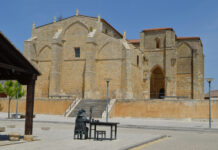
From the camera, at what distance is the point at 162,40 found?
40844 millimetres

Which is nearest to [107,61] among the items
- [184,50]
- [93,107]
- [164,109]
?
[93,107]

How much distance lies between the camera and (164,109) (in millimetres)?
26719

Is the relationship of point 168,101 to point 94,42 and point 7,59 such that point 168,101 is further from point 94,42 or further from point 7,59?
point 7,59

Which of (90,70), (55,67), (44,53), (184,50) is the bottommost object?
(90,70)

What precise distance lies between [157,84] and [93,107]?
17.4 metres

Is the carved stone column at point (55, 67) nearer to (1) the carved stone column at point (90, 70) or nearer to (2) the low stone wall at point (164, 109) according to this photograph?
(1) the carved stone column at point (90, 70)

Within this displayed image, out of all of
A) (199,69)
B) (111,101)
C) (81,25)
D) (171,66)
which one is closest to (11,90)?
(111,101)

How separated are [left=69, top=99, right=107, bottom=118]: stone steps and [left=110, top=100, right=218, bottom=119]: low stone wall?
1298 millimetres

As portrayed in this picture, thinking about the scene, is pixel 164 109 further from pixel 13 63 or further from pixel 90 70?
pixel 13 63

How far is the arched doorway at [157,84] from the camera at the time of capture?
140ft

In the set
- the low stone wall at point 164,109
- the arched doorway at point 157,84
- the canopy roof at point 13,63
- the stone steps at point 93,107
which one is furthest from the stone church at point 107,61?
the canopy roof at point 13,63

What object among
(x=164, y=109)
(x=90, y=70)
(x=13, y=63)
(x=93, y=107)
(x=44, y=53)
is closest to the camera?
(x=13, y=63)

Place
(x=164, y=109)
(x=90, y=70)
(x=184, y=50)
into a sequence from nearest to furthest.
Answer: (x=164, y=109)
(x=90, y=70)
(x=184, y=50)

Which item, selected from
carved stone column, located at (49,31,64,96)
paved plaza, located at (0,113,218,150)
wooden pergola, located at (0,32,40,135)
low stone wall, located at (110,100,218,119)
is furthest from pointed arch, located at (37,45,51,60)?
wooden pergola, located at (0,32,40,135)
